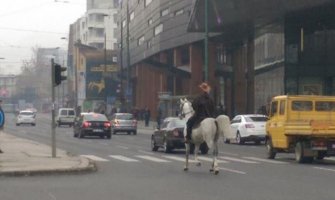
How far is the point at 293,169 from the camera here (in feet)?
72.5

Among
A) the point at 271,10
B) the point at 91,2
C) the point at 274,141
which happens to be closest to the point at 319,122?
the point at 274,141

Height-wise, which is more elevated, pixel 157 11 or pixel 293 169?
pixel 157 11

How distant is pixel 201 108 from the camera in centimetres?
1989

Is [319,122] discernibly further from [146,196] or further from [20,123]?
[20,123]

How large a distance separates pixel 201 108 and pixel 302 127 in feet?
19.9

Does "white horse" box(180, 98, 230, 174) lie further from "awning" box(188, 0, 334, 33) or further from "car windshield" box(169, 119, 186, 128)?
"awning" box(188, 0, 334, 33)

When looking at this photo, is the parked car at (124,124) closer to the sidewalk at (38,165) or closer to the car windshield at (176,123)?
the car windshield at (176,123)

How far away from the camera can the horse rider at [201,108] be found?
64.6 ft

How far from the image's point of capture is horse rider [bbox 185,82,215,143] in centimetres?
1970

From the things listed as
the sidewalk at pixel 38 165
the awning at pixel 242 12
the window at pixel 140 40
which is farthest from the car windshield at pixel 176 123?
the window at pixel 140 40

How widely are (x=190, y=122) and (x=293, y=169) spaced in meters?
3.67

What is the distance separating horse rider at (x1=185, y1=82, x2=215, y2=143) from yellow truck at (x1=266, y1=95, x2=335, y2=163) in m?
5.72

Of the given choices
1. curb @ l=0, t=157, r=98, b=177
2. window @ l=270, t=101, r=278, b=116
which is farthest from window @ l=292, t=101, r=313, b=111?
curb @ l=0, t=157, r=98, b=177

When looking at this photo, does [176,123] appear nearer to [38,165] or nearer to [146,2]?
[38,165]
